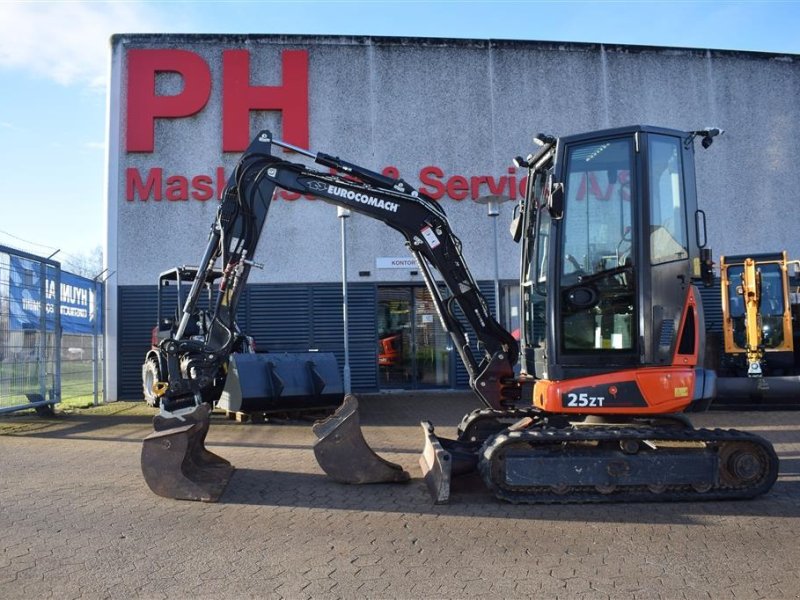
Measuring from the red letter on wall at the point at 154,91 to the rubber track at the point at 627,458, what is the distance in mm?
12866

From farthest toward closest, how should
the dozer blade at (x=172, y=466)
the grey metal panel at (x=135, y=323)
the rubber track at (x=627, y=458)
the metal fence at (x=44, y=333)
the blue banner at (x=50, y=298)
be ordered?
the grey metal panel at (x=135, y=323) → the blue banner at (x=50, y=298) → the metal fence at (x=44, y=333) → the dozer blade at (x=172, y=466) → the rubber track at (x=627, y=458)

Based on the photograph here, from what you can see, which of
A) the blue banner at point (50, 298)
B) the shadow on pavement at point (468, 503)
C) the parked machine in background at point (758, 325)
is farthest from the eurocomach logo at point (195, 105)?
the shadow on pavement at point (468, 503)

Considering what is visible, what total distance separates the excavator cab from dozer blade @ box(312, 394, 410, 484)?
5.74 ft

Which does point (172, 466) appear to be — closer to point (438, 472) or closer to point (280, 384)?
point (438, 472)

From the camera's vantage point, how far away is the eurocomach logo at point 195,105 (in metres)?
15.9

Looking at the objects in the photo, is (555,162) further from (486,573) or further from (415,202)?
(486,573)

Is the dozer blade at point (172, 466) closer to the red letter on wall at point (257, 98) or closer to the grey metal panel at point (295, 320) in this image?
the grey metal panel at point (295, 320)

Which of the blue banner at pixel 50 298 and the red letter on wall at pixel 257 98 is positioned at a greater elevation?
the red letter on wall at pixel 257 98

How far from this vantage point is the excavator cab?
611 centimetres

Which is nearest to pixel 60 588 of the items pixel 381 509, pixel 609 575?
pixel 381 509

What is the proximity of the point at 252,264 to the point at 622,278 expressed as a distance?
149 inches

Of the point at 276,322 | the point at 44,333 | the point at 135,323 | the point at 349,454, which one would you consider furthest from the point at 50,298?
the point at 349,454

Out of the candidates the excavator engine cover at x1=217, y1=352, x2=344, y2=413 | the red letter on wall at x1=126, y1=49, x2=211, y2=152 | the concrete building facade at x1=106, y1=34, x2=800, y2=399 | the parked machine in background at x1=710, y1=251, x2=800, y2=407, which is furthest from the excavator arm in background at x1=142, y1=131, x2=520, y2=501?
the red letter on wall at x1=126, y1=49, x2=211, y2=152

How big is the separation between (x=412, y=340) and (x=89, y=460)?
9120 millimetres
